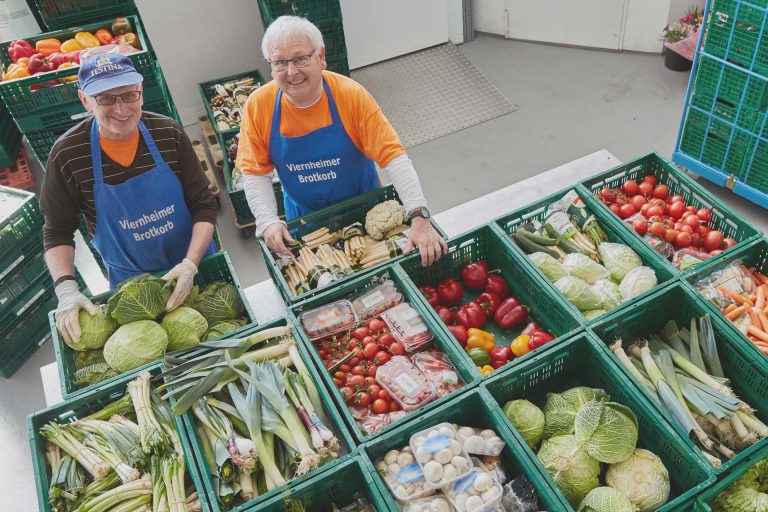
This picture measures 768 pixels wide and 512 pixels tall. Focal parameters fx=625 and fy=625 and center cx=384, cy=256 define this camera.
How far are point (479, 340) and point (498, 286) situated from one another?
367 millimetres

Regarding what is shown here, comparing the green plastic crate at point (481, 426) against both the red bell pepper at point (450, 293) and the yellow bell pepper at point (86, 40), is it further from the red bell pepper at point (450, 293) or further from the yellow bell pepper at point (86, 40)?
the yellow bell pepper at point (86, 40)

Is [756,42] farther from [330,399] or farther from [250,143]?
[330,399]

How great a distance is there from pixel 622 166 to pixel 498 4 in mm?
4501

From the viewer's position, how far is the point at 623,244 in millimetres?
3186

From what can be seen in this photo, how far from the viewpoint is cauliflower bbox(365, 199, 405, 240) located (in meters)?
3.27

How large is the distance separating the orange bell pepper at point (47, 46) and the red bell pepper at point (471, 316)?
4.41 metres

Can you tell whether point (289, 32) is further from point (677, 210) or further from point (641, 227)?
point (677, 210)

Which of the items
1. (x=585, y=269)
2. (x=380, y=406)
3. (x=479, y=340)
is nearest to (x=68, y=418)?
(x=380, y=406)

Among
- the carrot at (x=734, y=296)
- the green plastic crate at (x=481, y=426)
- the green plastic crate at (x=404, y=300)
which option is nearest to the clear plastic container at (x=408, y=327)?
the green plastic crate at (x=404, y=300)

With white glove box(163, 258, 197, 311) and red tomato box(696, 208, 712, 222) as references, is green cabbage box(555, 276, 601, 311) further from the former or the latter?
white glove box(163, 258, 197, 311)

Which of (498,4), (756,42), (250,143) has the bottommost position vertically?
(498,4)

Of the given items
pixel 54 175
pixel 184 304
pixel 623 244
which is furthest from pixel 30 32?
pixel 623 244

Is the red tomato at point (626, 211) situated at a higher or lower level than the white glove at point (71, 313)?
lower

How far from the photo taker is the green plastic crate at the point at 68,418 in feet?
7.82
